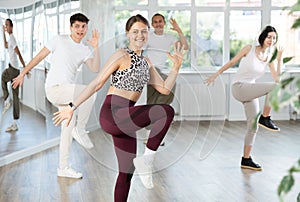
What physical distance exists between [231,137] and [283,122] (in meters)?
1.78

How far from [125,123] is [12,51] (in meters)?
2.53

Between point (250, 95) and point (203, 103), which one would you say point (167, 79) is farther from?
point (203, 103)

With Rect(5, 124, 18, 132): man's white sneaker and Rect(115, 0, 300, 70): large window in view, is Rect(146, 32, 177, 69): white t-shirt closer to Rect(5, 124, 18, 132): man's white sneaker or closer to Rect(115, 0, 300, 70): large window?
Rect(5, 124, 18, 132): man's white sneaker

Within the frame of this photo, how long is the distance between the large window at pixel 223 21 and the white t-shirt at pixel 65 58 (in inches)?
168

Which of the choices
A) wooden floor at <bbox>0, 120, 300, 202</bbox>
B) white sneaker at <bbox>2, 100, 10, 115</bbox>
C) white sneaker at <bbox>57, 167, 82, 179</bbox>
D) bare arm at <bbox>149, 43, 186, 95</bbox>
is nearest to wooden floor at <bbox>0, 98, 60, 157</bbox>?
white sneaker at <bbox>2, 100, 10, 115</bbox>

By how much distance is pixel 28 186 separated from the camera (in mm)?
4406

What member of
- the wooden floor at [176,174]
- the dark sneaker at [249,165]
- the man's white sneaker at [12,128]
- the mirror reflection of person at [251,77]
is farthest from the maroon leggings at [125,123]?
the man's white sneaker at [12,128]

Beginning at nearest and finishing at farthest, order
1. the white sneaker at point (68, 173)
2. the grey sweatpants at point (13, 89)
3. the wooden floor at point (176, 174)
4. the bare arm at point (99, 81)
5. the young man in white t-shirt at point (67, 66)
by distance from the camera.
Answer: the bare arm at point (99, 81) < the wooden floor at point (176, 174) < the young man in white t-shirt at point (67, 66) < the white sneaker at point (68, 173) < the grey sweatpants at point (13, 89)

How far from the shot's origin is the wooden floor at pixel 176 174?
13.4 feet

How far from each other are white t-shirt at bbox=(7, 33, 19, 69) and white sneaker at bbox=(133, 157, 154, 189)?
6.70 feet

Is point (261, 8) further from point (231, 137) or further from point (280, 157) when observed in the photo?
point (280, 157)

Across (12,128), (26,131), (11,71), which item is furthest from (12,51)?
(26,131)

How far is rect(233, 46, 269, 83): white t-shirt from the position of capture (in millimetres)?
4922

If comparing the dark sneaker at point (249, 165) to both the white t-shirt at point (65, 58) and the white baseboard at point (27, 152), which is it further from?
the white baseboard at point (27, 152)
